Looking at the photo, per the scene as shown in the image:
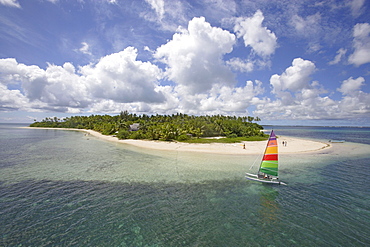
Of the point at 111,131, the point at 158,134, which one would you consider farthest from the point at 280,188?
the point at 111,131

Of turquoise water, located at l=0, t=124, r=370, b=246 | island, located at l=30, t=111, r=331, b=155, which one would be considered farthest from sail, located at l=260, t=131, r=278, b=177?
island, located at l=30, t=111, r=331, b=155

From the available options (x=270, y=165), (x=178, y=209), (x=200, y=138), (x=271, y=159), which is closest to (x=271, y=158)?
(x=271, y=159)

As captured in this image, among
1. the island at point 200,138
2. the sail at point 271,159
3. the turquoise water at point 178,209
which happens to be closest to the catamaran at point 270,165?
the sail at point 271,159

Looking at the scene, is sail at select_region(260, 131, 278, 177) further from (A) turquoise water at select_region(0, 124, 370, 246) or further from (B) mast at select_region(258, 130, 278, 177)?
(A) turquoise water at select_region(0, 124, 370, 246)

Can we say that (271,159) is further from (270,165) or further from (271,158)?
(270,165)

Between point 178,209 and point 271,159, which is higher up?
point 271,159

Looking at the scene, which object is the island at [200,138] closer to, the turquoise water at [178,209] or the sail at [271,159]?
the sail at [271,159]

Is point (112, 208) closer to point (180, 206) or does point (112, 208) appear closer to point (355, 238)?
point (180, 206)
